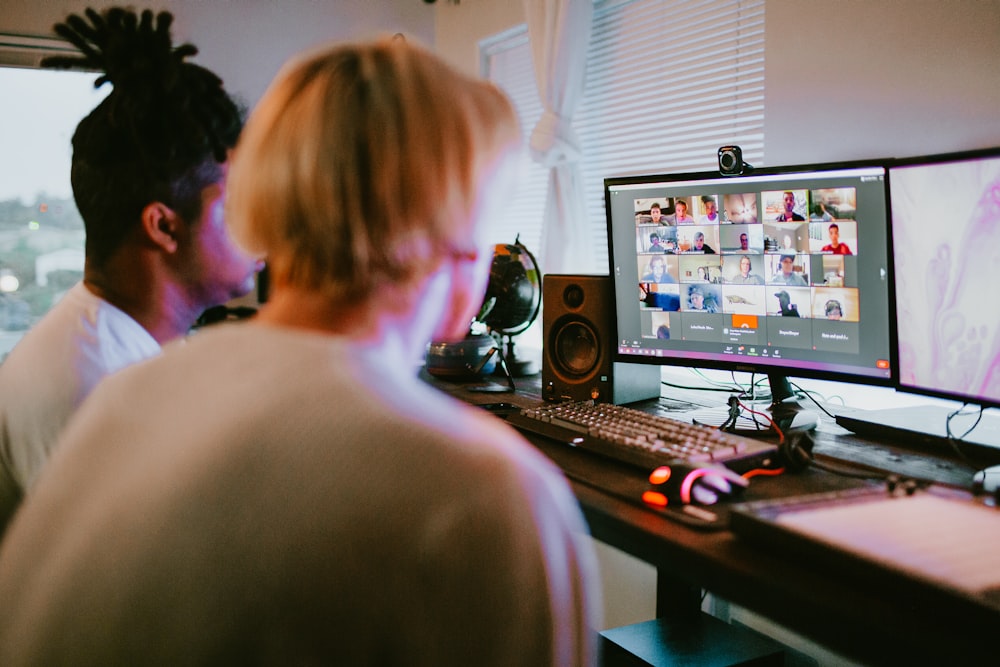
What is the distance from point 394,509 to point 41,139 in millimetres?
3284

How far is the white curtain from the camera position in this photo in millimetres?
2734

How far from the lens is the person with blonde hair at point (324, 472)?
534mm

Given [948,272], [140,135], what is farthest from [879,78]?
[140,135]

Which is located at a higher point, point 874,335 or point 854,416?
point 874,335

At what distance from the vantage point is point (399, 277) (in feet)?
2.31

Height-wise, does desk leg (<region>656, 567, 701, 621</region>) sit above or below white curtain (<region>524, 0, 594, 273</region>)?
below

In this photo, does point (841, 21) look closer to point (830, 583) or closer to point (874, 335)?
point (874, 335)

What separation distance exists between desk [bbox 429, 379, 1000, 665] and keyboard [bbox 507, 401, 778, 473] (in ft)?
0.19

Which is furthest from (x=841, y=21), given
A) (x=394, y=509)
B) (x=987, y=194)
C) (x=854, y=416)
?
(x=394, y=509)

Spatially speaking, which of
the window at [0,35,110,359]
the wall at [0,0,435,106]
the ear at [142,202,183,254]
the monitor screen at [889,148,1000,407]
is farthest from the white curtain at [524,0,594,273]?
the window at [0,35,110,359]

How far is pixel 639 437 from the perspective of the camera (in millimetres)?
1389

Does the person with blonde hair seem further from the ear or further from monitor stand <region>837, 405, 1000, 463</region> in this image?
monitor stand <region>837, 405, 1000, 463</region>

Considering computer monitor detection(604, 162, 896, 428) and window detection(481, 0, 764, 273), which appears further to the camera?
window detection(481, 0, 764, 273)

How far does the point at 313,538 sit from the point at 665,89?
2356mm
